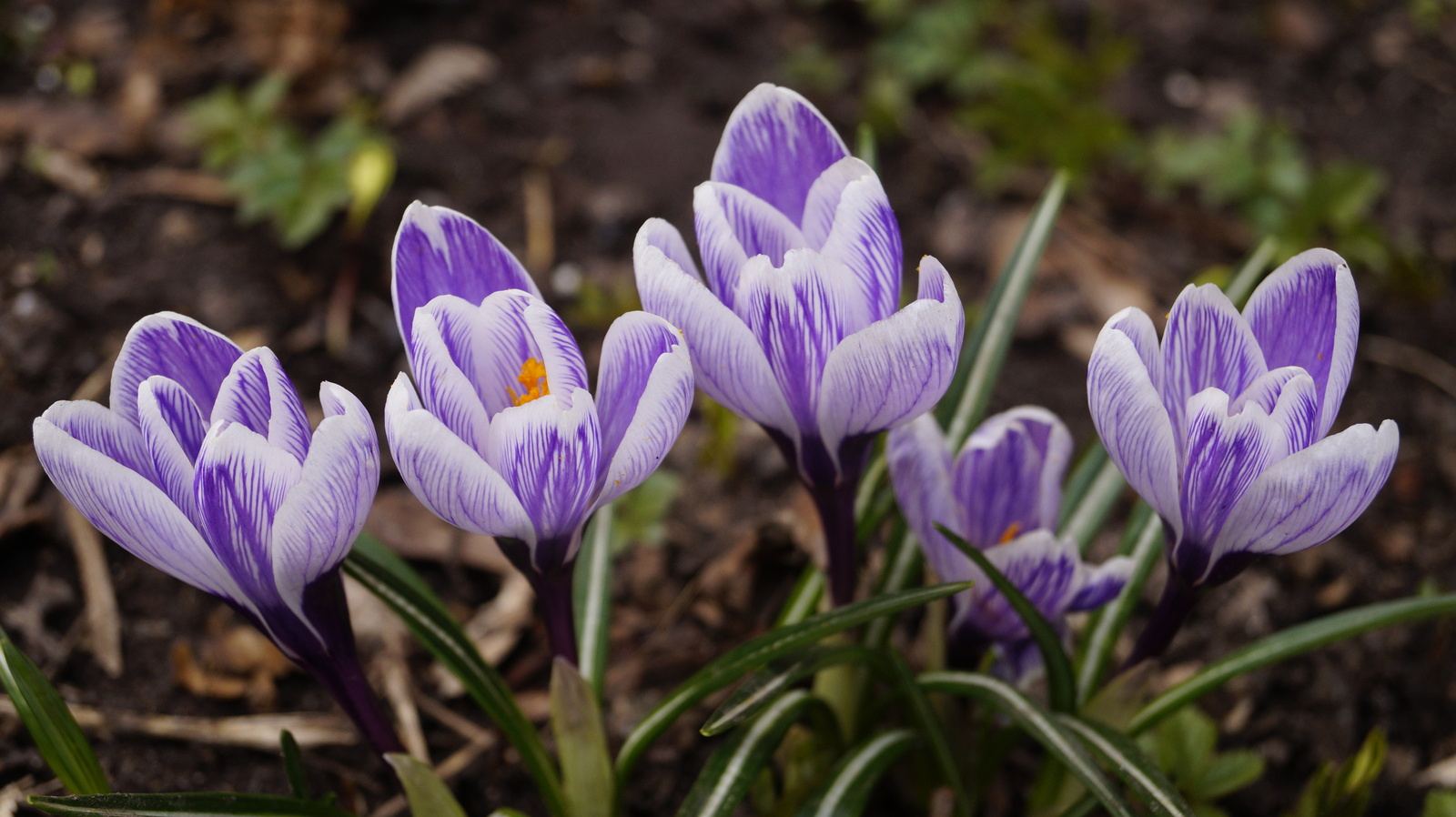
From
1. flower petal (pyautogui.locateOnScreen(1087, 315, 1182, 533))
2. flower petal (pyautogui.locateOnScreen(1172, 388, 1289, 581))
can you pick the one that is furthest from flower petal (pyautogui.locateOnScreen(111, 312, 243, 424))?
flower petal (pyautogui.locateOnScreen(1172, 388, 1289, 581))

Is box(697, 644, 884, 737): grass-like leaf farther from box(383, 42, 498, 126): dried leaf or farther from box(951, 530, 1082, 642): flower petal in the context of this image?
box(383, 42, 498, 126): dried leaf

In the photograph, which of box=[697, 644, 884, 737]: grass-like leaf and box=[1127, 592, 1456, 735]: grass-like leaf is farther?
box=[1127, 592, 1456, 735]: grass-like leaf

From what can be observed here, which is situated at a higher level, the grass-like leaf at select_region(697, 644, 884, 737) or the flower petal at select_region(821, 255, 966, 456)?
the flower petal at select_region(821, 255, 966, 456)

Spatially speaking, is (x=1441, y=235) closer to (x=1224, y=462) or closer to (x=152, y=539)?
(x=1224, y=462)

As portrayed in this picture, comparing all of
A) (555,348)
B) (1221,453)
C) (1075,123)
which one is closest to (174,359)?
(555,348)

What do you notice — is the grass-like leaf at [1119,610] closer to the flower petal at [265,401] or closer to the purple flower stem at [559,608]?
the purple flower stem at [559,608]

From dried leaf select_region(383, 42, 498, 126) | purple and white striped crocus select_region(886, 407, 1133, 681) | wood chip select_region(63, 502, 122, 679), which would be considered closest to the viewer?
purple and white striped crocus select_region(886, 407, 1133, 681)

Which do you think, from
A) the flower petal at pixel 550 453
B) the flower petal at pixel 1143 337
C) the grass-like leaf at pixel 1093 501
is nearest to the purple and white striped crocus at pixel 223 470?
the flower petal at pixel 550 453

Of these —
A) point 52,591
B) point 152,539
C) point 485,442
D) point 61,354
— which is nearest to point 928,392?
point 485,442
